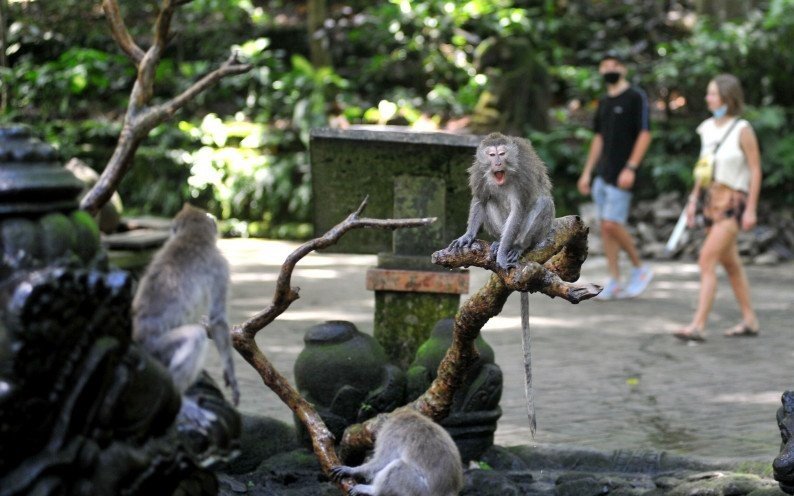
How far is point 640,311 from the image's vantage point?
9.64 meters

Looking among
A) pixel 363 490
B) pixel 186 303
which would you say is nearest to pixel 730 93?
pixel 363 490

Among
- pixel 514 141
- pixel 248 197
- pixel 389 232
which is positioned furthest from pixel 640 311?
pixel 248 197

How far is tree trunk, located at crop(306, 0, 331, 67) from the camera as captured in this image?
1748cm

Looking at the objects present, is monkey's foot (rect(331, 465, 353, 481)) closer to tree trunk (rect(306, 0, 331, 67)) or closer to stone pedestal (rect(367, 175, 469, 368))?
stone pedestal (rect(367, 175, 469, 368))

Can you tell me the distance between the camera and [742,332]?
27.8 feet

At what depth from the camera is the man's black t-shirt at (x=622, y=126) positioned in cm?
995

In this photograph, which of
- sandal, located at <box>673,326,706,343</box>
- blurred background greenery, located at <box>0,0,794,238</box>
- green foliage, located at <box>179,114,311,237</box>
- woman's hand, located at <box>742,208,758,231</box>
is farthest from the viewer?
green foliage, located at <box>179,114,311,237</box>

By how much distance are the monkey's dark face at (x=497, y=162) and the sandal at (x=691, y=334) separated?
378cm

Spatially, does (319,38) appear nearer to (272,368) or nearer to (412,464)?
(272,368)

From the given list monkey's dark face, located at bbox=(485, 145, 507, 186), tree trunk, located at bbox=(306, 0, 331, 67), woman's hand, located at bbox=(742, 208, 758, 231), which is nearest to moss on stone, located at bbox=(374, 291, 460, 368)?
monkey's dark face, located at bbox=(485, 145, 507, 186)

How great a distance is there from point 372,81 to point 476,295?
1329 cm

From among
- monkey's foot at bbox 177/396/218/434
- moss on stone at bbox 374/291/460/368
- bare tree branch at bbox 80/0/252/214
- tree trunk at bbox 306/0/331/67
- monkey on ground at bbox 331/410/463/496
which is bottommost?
monkey on ground at bbox 331/410/463/496

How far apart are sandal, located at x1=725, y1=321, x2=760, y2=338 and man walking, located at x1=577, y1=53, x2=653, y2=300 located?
168 cm

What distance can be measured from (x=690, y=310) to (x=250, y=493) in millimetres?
5802
